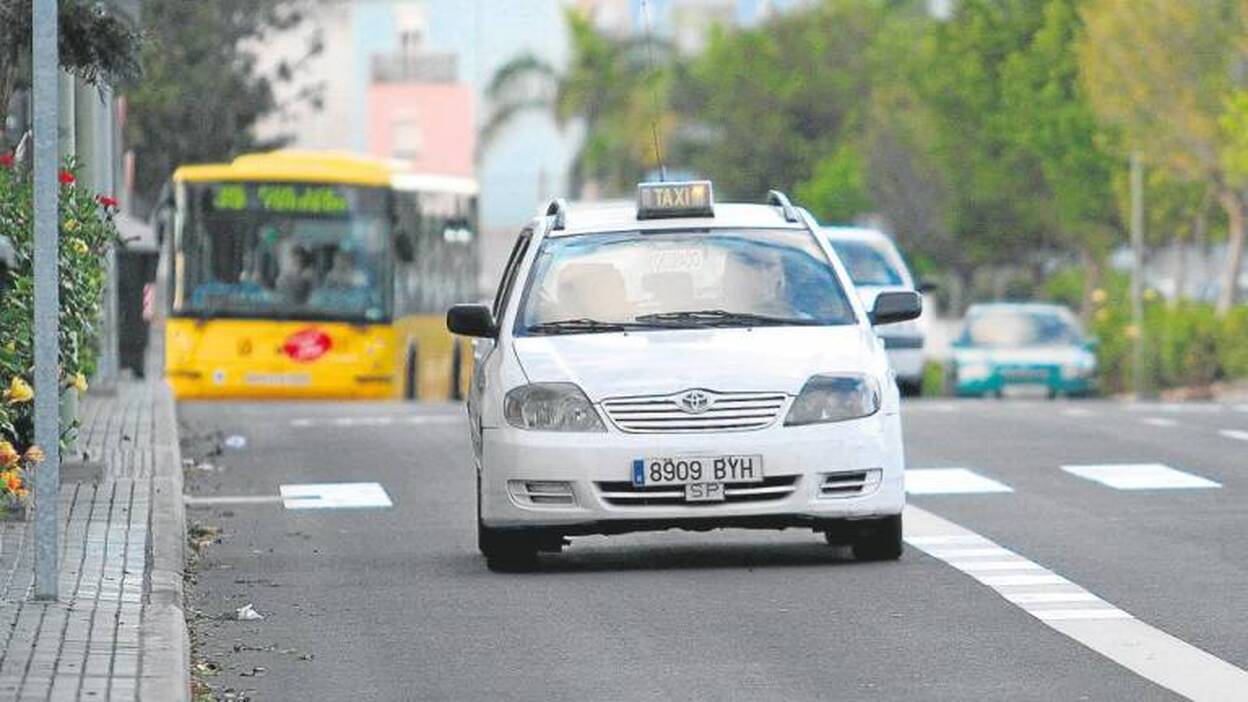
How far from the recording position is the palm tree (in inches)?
3794

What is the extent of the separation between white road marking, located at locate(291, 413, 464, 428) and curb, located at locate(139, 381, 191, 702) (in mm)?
6541

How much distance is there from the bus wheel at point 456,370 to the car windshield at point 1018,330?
7582mm

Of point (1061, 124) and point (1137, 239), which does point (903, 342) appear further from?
point (1061, 124)

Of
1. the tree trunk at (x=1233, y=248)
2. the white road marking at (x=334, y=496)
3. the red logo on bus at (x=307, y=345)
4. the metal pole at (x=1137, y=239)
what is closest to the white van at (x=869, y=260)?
the red logo on bus at (x=307, y=345)

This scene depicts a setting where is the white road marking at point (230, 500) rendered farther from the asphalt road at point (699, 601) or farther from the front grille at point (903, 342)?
the front grille at point (903, 342)

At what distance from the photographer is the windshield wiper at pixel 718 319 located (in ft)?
51.4

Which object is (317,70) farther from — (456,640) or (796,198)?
(456,640)

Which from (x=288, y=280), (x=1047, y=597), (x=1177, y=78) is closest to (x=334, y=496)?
(x=1047, y=597)

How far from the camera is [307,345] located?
132ft

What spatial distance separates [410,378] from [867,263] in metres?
10.3

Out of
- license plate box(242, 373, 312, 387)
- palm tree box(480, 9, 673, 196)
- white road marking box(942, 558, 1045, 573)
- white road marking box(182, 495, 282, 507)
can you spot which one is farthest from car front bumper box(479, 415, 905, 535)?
palm tree box(480, 9, 673, 196)

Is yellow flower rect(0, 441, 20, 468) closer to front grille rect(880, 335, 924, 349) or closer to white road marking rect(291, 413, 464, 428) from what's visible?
white road marking rect(291, 413, 464, 428)

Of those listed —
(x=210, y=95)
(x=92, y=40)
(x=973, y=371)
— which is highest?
(x=210, y=95)

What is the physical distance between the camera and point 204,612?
541 inches
